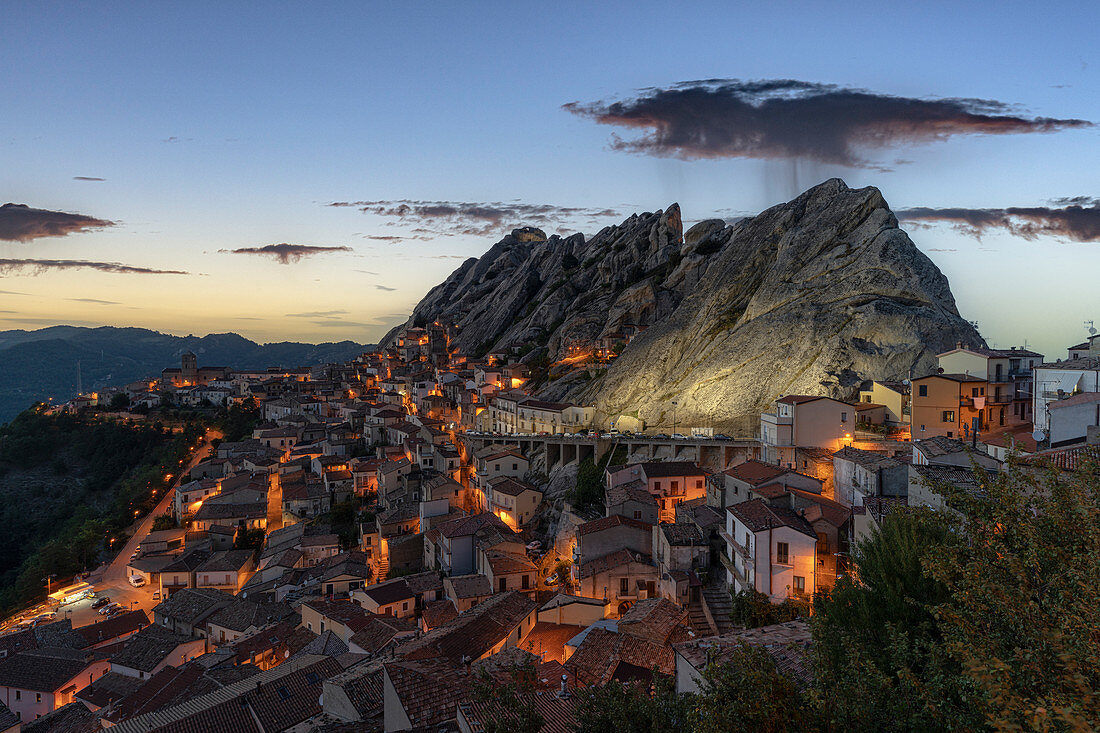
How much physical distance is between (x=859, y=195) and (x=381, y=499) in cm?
5072

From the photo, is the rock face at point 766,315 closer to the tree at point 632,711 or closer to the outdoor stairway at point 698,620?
the outdoor stairway at point 698,620

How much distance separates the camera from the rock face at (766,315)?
4409cm

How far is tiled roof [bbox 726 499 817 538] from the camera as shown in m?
22.9

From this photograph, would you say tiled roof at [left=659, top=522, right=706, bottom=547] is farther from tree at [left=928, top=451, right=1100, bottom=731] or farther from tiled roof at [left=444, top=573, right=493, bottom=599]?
tree at [left=928, top=451, right=1100, bottom=731]

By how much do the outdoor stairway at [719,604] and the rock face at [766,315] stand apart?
66.8ft

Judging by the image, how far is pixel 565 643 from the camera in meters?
24.0

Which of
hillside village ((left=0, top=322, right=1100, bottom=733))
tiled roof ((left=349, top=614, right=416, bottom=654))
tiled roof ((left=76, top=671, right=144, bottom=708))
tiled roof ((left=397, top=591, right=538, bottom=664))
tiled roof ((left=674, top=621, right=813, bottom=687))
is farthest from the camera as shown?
tiled roof ((left=76, top=671, right=144, bottom=708))

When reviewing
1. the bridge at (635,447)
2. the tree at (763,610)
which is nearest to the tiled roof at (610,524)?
the tree at (763,610)

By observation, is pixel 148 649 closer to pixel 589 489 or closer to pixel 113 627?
pixel 113 627

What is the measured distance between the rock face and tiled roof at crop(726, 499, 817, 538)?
2006 centimetres

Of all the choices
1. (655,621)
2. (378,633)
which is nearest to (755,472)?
(655,621)

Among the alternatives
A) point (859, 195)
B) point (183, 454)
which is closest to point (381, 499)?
point (183, 454)

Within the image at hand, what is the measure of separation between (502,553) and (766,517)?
15673 millimetres

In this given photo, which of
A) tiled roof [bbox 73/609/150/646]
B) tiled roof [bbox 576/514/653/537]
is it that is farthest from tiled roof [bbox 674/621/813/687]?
tiled roof [bbox 73/609/150/646]
